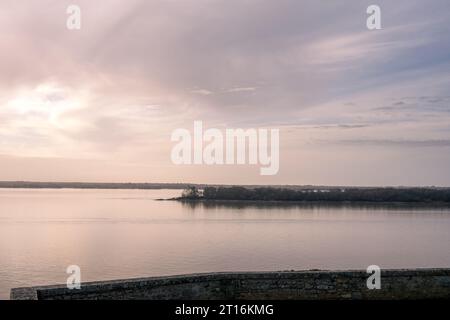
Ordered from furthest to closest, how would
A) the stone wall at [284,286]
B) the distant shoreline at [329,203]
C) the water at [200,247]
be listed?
the distant shoreline at [329,203] → the water at [200,247] → the stone wall at [284,286]

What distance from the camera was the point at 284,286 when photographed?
9.36 metres

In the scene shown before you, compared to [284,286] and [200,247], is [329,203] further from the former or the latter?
[284,286]

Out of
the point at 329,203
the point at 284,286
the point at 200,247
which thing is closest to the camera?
the point at 284,286

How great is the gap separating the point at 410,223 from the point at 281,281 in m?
47.3

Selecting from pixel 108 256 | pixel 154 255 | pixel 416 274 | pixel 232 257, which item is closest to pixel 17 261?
pixel 108 256

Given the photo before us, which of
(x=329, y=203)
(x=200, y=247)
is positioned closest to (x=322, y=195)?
(x=329, y=203)

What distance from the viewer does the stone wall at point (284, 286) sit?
28.5ft

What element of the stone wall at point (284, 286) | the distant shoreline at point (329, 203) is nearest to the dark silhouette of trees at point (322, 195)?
the distant shoreline at point (329, 203)

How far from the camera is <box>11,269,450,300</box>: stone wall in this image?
8.69 metres

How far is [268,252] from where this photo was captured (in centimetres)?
3050

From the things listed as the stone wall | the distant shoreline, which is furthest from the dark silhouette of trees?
the stone wall

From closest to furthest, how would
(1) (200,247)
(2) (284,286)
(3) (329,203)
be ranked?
(2) (284,286), (1) (200,247), (3) (329,203)

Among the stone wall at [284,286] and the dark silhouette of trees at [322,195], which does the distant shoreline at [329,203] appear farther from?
the stone wall at [284,286]
